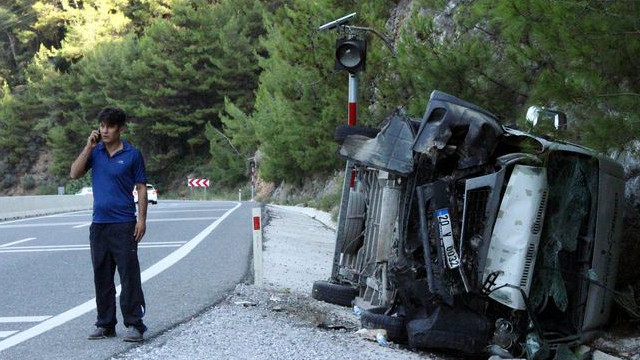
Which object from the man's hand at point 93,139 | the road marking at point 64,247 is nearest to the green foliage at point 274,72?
the man's hand at point 93,139

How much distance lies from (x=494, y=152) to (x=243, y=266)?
16.6 ft

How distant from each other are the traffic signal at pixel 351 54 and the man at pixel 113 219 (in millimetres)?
4295

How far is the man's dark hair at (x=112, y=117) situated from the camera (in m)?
6.01

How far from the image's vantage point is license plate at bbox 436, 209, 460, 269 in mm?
6164

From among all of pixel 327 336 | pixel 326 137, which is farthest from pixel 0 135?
pixel 327 336

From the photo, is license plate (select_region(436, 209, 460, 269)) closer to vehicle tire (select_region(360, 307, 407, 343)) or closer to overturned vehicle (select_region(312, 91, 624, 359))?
overturned vehicle (select_region(312, 91, 624, 359))

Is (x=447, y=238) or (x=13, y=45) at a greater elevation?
(x=13, y=45)

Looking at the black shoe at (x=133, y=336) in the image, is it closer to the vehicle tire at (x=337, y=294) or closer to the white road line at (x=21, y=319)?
the white road line at (x=21, y=319)

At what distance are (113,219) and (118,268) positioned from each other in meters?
0.39

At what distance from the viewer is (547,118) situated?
748 centimetres

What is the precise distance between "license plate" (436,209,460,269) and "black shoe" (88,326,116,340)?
274cm

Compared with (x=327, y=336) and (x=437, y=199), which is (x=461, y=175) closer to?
(x=437, y=199)

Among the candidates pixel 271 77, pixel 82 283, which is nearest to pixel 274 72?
pixel 271 77

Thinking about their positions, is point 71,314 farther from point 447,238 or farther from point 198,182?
point 198,182
